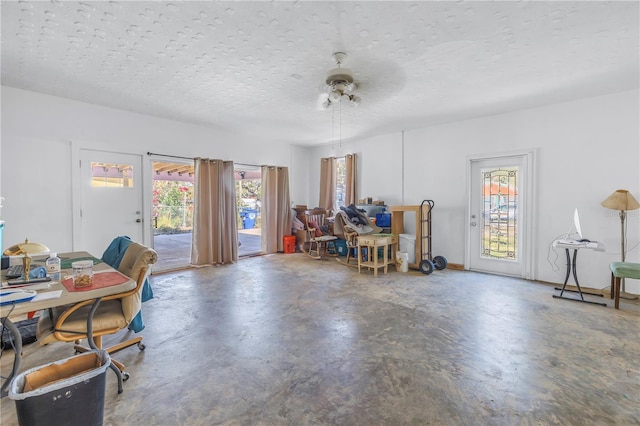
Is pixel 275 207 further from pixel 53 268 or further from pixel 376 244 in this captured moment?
pixel 53 268

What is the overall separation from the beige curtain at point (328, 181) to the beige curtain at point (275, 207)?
890 millimetres

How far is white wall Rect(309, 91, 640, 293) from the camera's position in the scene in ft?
13.0

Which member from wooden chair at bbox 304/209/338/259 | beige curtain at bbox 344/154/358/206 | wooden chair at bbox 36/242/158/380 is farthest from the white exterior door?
beige curtain at bbox 344/154/358/206

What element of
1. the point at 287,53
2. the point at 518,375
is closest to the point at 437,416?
the point at 518,375

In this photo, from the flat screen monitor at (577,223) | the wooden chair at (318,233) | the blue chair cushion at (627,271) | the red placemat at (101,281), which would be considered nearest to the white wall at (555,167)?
the flat screen monitor at (577,223)

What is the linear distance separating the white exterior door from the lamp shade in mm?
6834

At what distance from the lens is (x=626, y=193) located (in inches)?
147

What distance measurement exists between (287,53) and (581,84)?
142 inches

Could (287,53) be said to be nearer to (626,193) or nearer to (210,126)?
(210,126)

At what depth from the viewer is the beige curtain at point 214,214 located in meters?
5.65

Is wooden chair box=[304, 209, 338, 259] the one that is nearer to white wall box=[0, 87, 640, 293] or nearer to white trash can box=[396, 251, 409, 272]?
white trash can box=[396, 251, 409, 272]

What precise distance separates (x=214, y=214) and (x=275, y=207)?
1.59 m

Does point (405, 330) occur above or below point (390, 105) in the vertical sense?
below

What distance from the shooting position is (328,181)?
24.1 ft
